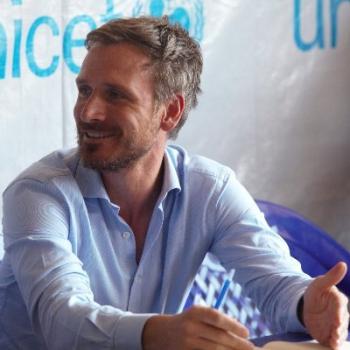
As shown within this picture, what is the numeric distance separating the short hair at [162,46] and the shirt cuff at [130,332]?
0.52 metres

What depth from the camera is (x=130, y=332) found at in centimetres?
119

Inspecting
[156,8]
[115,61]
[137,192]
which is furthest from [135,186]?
[156,8]

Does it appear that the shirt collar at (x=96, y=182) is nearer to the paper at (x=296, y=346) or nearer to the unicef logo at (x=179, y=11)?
the paper at (x=296, y=346)

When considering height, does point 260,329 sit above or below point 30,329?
below

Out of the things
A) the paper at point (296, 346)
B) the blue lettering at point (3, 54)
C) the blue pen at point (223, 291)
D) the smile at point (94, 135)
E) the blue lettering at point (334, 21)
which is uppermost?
the blue lettering at point (334, 21)

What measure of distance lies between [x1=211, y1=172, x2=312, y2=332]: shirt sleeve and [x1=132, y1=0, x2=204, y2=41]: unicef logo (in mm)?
679

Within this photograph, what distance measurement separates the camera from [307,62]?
249 cm

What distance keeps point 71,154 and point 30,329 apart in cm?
32

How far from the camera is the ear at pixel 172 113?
164cm

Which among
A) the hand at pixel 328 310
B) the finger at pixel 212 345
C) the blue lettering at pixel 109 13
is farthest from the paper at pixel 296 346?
the blue lettering at pixel 109 13

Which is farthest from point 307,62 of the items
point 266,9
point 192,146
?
point 192,146

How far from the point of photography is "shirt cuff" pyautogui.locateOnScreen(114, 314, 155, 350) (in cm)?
118

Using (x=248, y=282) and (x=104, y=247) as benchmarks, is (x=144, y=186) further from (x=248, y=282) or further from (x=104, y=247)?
(x=248, y=282)

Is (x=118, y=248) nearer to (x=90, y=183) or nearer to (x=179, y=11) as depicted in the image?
(x=90, y=183)
